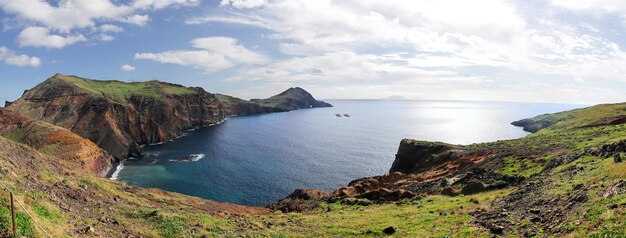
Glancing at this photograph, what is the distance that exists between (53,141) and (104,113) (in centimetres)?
4491

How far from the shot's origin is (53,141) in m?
89.6

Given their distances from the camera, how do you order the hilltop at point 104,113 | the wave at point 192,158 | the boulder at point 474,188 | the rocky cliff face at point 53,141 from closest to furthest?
the boulder at point 474,188
the rocky cliff face at point 53,141
the wave at point 192,158
the hilltop at point 104,113

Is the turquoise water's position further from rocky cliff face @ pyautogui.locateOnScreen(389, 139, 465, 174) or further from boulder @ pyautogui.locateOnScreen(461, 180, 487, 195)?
boulder @ pyautogui.locateOnScreen(461, 180, 487, 195)

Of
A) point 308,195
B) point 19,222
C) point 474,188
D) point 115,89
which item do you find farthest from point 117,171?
point 115,89

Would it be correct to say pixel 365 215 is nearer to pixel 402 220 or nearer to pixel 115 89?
pixel 402 220

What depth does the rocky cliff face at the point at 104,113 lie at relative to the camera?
124 m

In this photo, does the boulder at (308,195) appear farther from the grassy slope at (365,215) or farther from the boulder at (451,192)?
the boulder at (451,192)

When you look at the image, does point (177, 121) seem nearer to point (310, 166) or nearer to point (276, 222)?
point (310, 166)

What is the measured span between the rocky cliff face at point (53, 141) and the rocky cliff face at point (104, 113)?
20565 millimetres

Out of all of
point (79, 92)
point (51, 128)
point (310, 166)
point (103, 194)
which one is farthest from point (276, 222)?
point (79, 92)

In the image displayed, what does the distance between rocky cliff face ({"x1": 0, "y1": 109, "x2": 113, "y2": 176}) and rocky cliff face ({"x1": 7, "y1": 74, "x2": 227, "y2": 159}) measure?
20.6 metres

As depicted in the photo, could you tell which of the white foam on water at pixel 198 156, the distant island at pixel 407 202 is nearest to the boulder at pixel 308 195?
the distant island at pixel 407 202

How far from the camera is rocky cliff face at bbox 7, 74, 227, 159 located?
124m

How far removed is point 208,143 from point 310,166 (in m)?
60.2
